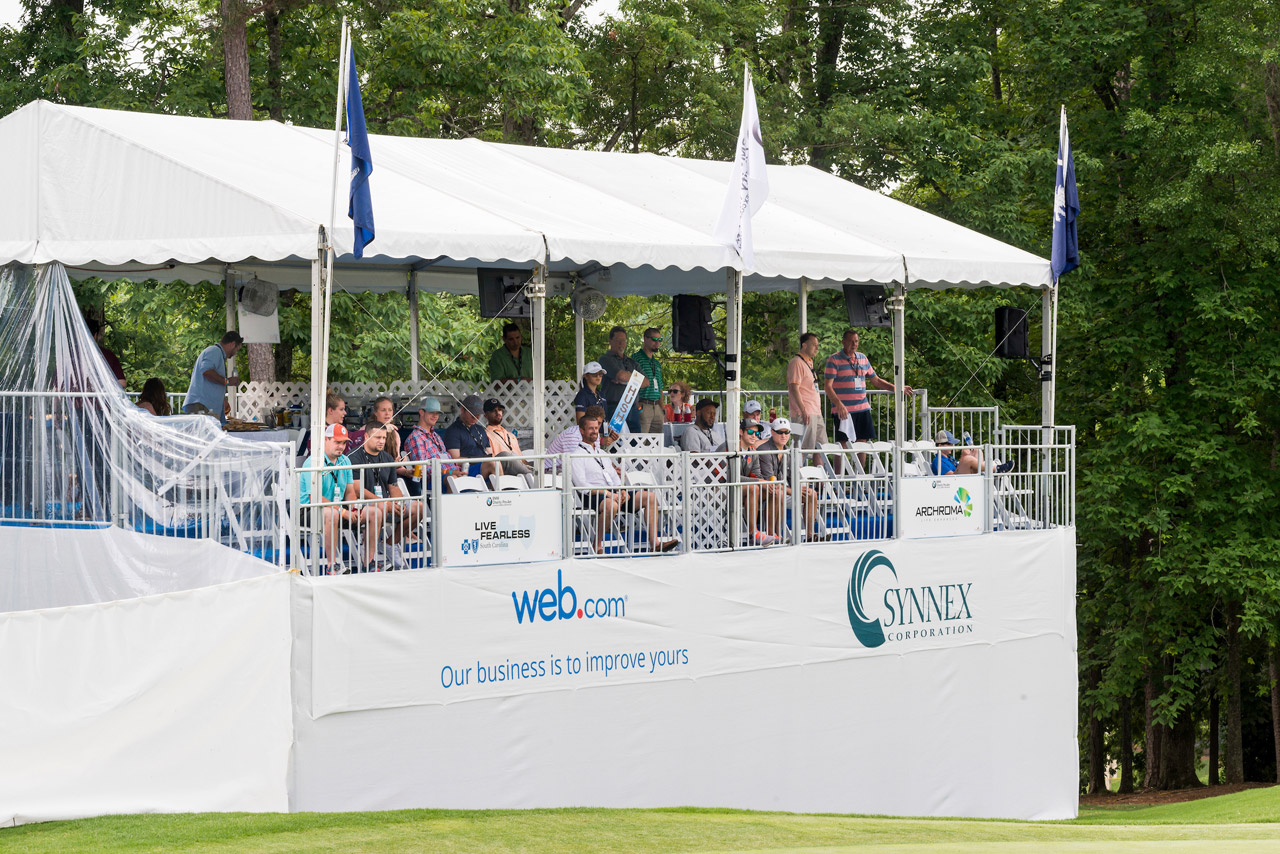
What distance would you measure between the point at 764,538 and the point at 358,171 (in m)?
5.38

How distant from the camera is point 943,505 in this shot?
52.1 feet

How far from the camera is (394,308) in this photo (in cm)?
2498

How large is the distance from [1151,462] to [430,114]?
13833 mm

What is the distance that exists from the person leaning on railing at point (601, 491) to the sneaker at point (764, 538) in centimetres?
101

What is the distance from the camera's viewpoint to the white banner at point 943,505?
15.6 m

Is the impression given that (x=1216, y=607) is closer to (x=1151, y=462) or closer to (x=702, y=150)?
(x=1151, y=462)

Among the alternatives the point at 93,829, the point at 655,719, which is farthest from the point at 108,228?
the point at 655,719

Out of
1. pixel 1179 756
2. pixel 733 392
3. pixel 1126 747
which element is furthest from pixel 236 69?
pixel 1126 747

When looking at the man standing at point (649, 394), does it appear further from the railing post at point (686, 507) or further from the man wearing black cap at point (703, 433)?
the railing post at point (686, 507)

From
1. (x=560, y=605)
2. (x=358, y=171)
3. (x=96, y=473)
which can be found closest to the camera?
(x=358, y=171)

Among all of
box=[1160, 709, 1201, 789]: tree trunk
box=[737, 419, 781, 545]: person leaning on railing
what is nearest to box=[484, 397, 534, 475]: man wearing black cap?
box=[737, 419, 781, 545]: person leaning on railing

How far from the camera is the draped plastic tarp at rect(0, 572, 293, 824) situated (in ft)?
35.0

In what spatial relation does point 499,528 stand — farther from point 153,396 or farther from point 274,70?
point 274,70

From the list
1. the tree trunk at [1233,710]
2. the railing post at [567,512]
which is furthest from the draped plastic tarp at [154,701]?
the tree trunk at [1233,710]
